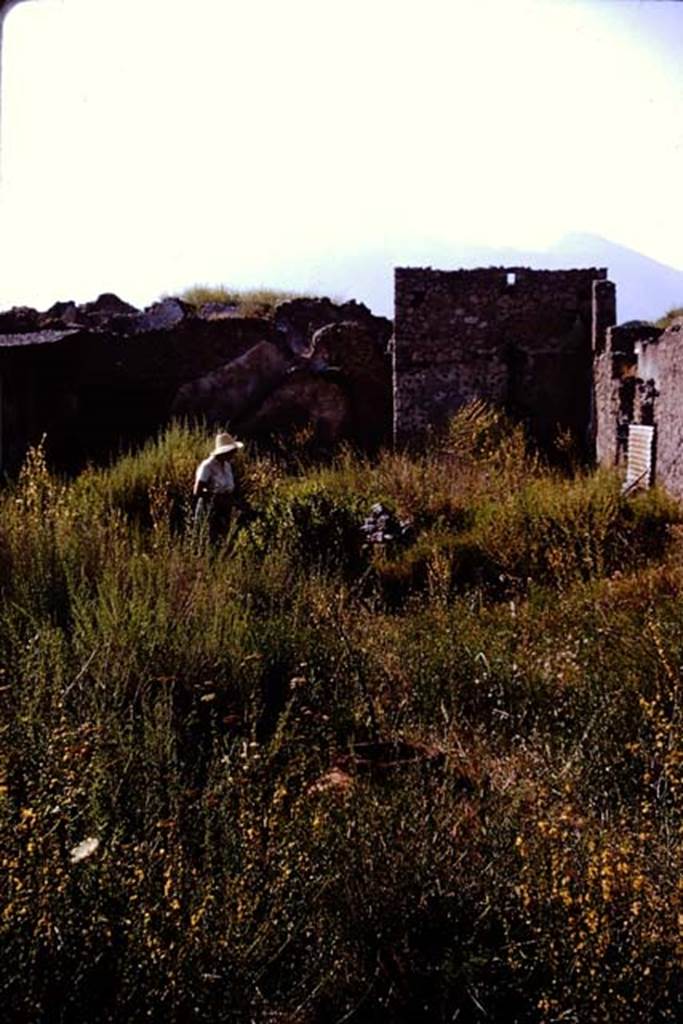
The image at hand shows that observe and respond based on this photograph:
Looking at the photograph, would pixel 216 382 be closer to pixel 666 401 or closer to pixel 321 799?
pixel 666 401

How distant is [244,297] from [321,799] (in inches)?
746

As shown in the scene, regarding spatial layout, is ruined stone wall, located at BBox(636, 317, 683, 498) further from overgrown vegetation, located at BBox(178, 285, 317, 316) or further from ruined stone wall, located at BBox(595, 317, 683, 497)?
overgrown vegetation, located at BBox(178, 285, 317, 316)

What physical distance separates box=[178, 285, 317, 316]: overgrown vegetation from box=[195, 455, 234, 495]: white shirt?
1121 cm

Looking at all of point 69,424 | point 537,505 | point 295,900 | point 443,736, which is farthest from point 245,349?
point 295,900

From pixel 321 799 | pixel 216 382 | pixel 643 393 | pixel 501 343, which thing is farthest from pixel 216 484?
pixel 216 382

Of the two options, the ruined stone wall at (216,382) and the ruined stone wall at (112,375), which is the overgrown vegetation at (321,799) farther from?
the ruined stone wall at (216,382)

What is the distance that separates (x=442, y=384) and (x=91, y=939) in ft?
48.5

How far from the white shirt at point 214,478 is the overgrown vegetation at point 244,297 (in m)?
11.2

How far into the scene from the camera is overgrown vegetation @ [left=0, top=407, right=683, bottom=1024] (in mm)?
2592

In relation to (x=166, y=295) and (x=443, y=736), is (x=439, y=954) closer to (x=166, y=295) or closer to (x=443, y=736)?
(x=443, y=736)

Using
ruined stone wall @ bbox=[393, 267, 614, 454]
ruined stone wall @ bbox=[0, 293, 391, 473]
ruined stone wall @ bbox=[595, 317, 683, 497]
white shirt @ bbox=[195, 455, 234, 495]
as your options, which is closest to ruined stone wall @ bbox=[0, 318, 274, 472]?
ruined stone wall @ bbox=[0, 293, 391, 473]

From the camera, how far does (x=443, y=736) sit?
480 cm

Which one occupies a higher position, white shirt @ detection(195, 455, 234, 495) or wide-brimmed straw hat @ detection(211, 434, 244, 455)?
wide-brimmed straw hat @ detection(211, 434, 244, 455)

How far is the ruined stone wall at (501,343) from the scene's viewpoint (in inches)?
655
